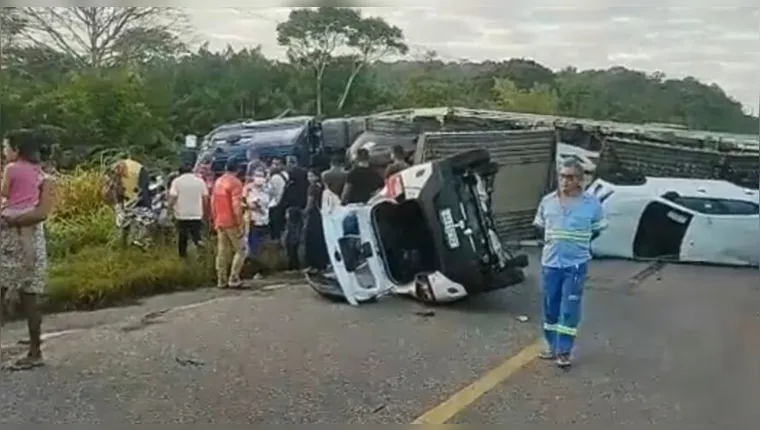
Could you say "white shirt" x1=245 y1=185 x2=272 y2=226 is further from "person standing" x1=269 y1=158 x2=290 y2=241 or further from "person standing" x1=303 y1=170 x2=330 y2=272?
"person standing" x1=303 y1=170 x2=330 y2=272

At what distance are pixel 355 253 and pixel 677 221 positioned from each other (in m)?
0.99

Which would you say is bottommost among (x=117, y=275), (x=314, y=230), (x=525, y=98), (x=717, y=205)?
(x=117, y=275)

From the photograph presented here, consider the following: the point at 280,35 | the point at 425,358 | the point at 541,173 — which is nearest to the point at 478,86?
the point at 541,173

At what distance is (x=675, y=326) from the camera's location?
128 inches

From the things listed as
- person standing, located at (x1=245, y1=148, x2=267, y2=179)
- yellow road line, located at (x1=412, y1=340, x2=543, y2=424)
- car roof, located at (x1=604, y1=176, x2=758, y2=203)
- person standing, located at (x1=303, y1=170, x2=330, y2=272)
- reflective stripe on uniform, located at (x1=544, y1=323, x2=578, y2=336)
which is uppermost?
person standing, located at (x1=245, y1=148, x2=267, y2=179)

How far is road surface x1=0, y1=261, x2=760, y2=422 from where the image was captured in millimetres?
3133

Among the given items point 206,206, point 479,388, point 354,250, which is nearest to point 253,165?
point 206,206

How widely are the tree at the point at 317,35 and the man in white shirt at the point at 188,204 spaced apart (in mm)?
420

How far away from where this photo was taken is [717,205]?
332 cm

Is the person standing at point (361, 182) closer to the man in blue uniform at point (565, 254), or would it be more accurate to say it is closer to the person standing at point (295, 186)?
the person standing at point (295, 186)

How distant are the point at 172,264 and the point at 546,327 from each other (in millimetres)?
1111

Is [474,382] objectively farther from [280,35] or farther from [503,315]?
[280,35]

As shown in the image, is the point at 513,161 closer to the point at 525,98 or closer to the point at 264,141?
the point at 525,98

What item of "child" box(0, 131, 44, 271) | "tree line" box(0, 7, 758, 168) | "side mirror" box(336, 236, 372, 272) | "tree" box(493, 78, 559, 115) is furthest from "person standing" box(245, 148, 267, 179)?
"tree" box(493, 78, 559, 115)
